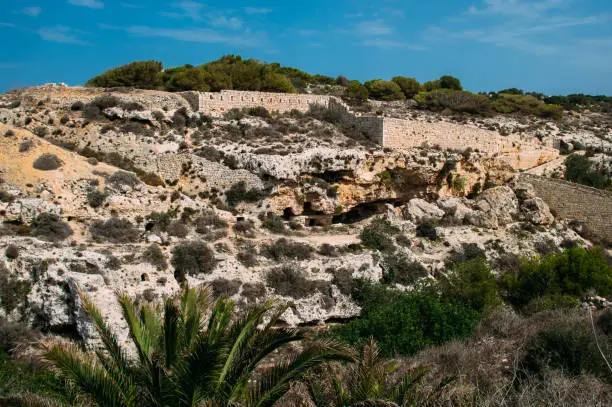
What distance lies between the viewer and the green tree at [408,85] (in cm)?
4397

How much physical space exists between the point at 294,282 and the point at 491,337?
276 inches

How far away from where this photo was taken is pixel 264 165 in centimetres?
2300

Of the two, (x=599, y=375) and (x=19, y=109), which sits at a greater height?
(x=19, y=109)

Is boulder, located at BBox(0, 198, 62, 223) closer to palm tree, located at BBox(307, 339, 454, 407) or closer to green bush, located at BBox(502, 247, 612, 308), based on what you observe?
palm tree, located at BBox(307, 339, 454, 407)

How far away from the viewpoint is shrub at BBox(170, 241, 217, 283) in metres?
17.5

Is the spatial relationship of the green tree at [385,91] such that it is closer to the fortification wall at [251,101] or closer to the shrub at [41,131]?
the fortification wall at [251,101]

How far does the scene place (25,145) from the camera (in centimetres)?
2094

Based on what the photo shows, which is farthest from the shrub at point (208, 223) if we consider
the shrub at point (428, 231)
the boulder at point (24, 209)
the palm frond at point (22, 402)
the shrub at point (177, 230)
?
the palm frond at point (22, 402)

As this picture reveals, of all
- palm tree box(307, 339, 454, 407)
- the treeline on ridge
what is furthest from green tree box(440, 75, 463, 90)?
palm tree box(307, 339, 454, 407)

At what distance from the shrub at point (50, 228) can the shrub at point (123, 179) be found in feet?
9.14

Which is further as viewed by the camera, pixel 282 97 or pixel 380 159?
pixel 282 97

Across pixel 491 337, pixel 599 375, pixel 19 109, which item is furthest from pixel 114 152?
pixel 599 375

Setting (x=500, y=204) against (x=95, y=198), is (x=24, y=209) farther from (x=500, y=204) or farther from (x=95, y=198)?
(x=500, y=204)

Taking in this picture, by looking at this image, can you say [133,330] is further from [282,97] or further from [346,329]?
[282,97]
